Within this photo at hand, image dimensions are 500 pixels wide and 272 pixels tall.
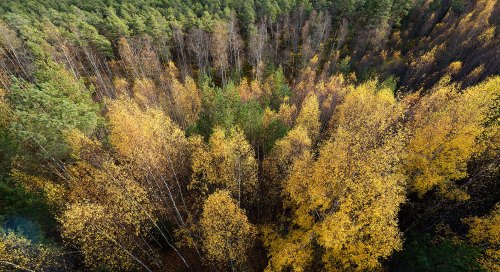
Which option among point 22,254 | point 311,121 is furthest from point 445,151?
point 22,254

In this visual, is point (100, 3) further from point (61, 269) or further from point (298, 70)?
point (61, 269)

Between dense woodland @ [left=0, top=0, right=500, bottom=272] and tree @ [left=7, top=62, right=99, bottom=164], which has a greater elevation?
tree @ [left=7, top=62, right=99, bottom=164]

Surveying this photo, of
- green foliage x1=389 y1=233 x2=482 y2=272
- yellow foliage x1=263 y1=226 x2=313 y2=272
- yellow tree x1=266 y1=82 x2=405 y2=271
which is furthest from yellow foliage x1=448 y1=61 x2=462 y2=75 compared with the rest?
yellow foliage x1=263 y1=226 x2=313 y2=272

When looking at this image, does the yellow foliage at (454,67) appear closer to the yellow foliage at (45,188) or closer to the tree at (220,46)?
the tree at (220,46)

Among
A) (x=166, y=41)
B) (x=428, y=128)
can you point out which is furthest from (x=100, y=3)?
(x=428, y=128)

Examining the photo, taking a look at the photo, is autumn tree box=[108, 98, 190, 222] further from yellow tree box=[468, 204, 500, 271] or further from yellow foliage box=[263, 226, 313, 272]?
yellow tree box=[468, 204, 500, 271]

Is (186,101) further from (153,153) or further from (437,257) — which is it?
(437,257)
